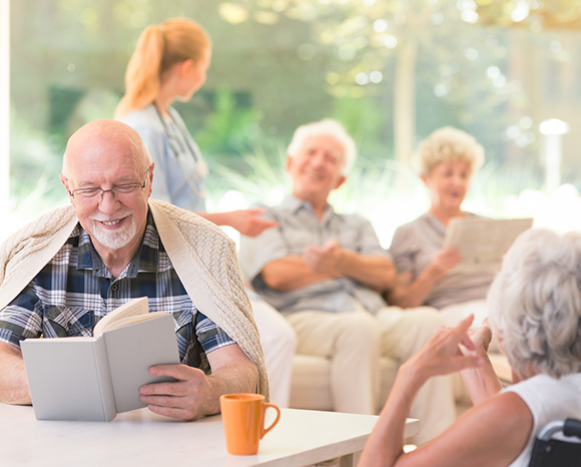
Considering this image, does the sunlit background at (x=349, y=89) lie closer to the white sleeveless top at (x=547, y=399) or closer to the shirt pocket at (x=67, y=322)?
the shirt pocket at (x=67, y=322)

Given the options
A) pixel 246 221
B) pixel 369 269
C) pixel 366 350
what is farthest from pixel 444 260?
pixel 246 221

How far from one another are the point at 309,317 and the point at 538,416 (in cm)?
210

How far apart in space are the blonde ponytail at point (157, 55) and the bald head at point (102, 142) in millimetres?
1112

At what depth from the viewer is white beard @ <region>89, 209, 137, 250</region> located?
162cm

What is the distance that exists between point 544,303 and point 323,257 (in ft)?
7.01

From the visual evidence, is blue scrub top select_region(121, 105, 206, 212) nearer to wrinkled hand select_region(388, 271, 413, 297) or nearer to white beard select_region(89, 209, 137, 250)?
white beard select_region(89, 209, 137, 250)

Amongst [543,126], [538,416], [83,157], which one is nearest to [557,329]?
[538,416]

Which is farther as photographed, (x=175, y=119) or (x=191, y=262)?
(x=175, y=119)

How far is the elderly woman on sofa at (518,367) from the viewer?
1.03m

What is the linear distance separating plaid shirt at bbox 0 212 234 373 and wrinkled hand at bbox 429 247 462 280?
6.35 ft

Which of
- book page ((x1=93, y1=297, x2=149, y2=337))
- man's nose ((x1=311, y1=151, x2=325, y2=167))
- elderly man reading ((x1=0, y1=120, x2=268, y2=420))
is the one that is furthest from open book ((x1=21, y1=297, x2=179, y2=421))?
man's nose ((x1=311, y1=151, x2=325, y2=167))

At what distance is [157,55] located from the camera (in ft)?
9.09

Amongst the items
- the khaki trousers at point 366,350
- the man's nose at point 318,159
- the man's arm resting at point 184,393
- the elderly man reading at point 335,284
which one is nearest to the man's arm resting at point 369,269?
the elderly man reading at point 335,284

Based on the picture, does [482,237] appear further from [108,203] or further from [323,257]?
[108,203]
